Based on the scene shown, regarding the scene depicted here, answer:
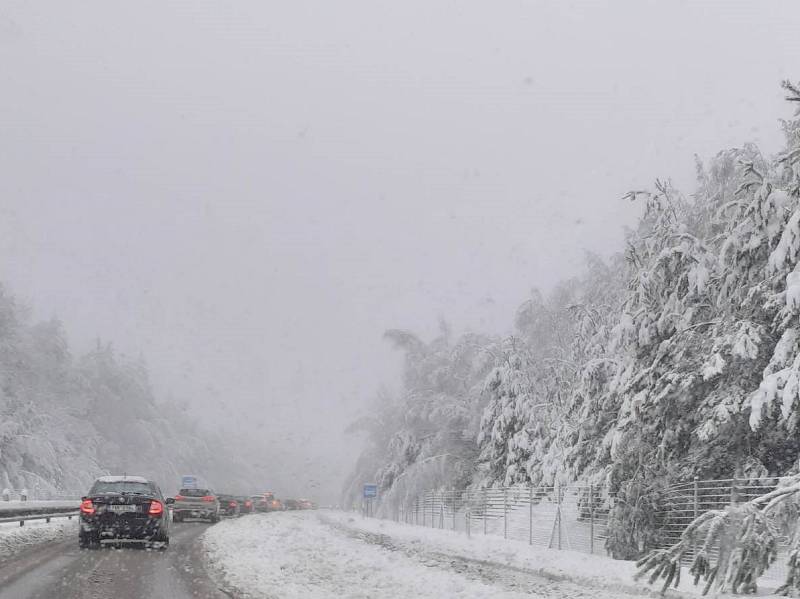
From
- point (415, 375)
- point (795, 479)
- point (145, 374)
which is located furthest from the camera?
point (145, 374)

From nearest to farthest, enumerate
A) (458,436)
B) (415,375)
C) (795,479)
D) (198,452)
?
(795,479), (458,436), (415,375), (198,452)

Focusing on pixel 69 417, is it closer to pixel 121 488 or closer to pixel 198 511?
pixel 198 511

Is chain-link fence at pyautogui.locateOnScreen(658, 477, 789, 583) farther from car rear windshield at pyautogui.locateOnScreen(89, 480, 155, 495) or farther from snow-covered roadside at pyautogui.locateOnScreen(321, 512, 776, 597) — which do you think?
car rear windshield at pyautogui.locateOnScreen(89, 480, 155, 495)

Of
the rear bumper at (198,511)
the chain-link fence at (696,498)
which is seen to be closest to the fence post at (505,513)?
the chain-link fence at (696,498)

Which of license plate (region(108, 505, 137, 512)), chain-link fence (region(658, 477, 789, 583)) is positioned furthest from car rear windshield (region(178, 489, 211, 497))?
chain-link fence (region(658, 477, 789, 583))

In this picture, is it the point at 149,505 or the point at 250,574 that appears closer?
the point at 250,574

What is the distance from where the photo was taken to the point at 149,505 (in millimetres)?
19641

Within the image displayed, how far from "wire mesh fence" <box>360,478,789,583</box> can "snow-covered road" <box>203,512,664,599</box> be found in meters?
2.82

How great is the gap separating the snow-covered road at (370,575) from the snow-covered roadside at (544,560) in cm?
14

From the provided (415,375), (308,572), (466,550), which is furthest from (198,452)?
(308,572)

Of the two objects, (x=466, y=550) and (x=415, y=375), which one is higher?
(x=415, y=375)

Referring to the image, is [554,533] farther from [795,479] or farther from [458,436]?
[458,436]

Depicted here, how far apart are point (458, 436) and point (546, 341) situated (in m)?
5.99

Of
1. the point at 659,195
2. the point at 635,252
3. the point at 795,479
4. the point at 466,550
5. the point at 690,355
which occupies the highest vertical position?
the point at 659,195
